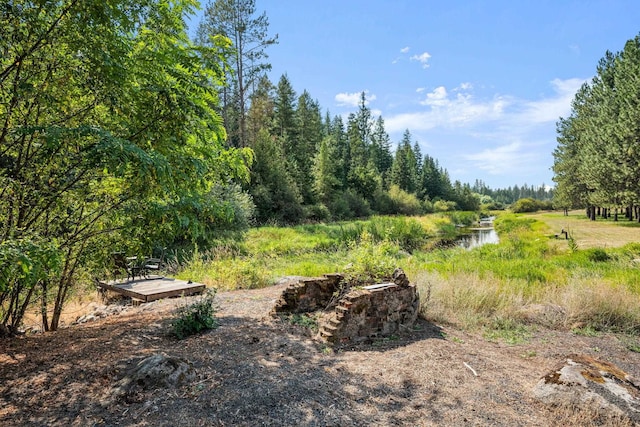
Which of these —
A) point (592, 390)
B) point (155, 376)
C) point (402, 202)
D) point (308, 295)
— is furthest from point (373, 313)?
point (402, 202)

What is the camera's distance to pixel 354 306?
4539 millimetres

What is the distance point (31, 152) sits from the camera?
143 inches

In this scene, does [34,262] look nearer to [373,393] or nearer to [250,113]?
[373,393]

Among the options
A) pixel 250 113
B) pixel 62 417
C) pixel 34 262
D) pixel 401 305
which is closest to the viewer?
pixel 34 262

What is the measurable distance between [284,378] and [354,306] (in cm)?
146

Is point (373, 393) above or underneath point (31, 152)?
underneath

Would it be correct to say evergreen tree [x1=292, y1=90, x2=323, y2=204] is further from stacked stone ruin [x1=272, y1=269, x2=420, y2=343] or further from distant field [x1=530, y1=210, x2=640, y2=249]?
stacked stone ruin [x1=272, y1=269, x2=420, y2=343]

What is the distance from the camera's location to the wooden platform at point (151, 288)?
Result: 6535 millimetres

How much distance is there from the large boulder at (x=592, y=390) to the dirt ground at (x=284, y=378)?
0.11m

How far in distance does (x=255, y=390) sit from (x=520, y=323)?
4.93 m

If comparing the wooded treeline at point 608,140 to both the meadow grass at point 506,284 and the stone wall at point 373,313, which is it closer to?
the meadow grass at point 506,284

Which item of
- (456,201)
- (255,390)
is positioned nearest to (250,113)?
(255,390)

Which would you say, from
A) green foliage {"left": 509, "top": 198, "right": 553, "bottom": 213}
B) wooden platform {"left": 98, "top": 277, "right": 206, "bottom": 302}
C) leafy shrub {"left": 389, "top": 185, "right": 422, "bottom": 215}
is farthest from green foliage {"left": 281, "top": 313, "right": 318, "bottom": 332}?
green foliage {"left": 509, "top": 198, "right": 553, "bottom": 213}

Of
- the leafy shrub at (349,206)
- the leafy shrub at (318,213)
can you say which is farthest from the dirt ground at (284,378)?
the leafy shrub at (349,206)
